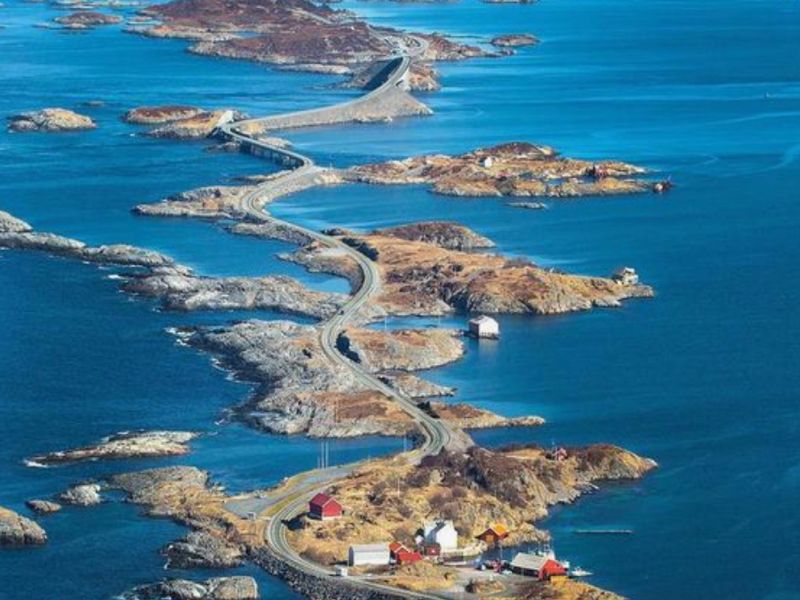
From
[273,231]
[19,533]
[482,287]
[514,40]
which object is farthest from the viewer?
[514,40]

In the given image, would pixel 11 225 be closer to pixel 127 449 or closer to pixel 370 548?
pixel 127 449

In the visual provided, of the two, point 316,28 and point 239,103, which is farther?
point 316,28

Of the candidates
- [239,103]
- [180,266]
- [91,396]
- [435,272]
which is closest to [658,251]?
[435,272]

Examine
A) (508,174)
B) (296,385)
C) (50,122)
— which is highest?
(508,174)

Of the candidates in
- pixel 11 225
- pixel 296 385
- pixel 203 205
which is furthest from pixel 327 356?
pixel 203 205

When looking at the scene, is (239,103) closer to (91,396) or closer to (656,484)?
(91,396)

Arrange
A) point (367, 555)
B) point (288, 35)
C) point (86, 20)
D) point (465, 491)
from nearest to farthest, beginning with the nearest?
point (367, 555), point (465, 491), point (288, 35), point (86, 20)

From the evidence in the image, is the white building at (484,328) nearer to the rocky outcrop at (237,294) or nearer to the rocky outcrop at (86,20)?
the rocky outcrop at (237,294)
